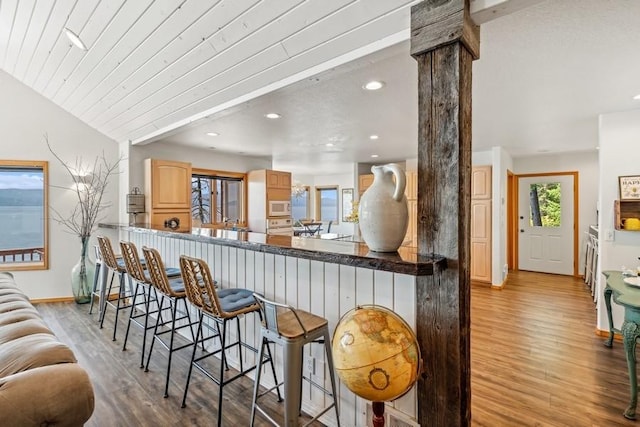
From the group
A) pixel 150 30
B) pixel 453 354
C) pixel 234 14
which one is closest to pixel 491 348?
pixel 453 354

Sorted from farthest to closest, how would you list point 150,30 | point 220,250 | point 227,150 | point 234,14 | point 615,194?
1. point 227,150
2. point 615,194
3. point 220,250
4. point 150,30
5. point 234,14

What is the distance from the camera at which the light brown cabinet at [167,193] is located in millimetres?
4613

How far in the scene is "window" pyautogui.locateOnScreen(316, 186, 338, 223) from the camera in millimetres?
10805

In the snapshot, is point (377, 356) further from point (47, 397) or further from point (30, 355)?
point (30, 355)

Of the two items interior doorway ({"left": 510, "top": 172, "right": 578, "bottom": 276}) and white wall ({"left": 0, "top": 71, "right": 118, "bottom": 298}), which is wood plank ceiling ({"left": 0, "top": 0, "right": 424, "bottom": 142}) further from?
interior doorway ({"left": 510, "top": 172, "right": 578, "bottom": 276})

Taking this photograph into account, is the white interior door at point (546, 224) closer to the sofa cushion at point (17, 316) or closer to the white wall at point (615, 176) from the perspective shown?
the white wall at point (615, 176)

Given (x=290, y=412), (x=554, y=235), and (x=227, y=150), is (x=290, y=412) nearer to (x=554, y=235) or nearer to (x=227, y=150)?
(x=227, y=150)

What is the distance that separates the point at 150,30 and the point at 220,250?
184 centimetres

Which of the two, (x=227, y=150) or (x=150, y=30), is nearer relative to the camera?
(x=150, y=30)

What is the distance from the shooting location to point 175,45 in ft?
8.02

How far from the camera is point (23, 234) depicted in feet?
15.5

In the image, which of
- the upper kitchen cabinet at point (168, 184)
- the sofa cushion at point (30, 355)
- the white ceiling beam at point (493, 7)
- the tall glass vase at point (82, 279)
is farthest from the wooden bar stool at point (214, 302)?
the tall glass vase at point (82, 279)

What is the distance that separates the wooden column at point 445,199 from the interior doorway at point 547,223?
6.35m

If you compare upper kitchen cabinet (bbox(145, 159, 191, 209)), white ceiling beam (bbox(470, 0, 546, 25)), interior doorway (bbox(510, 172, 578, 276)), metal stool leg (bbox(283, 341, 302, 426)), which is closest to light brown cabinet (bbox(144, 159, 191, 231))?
upper kitchen cabinet (bbox(145, 159, 191, 209))
